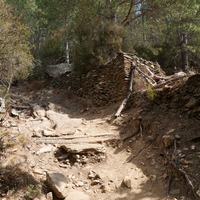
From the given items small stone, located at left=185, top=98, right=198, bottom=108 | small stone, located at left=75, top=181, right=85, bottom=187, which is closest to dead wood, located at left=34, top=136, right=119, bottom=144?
small stone, located at left=75, top=181, right=85, bottom=187

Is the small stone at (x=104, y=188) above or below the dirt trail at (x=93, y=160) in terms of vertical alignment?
below

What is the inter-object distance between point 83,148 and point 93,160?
33cm

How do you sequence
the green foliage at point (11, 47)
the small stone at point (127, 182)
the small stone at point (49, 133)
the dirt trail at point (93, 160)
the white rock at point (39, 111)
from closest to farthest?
the dirt trail at point (93, 160), the small stone at point (127, 182), the small stone at point (49, 133), the green foliage at point (11, 47), the white rock at point (39, 111)

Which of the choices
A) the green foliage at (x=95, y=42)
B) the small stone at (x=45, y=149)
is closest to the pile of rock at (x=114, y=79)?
the green foliage at (x=95, y=42)

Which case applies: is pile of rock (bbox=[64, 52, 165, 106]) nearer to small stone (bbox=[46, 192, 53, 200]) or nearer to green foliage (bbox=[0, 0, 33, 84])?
green foliage (bbox=[0, 0, 33, 84])

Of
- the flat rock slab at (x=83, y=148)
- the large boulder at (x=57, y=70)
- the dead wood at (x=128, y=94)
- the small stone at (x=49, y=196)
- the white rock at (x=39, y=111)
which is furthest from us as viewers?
the large boulder at (x=57, y=70)

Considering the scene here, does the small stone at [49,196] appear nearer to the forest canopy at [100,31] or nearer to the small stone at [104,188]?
the small stone at [104,188]

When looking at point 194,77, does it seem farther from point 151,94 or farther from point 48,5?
point 48,5

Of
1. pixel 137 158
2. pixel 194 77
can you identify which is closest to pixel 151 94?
pixel 194 77

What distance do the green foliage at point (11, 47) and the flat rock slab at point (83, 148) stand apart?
8.89 ft

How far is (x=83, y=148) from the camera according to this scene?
5316 mm

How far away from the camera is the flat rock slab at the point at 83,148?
17.3ft

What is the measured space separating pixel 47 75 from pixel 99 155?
912 centimetres

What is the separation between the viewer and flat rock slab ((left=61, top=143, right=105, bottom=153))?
527 cm
